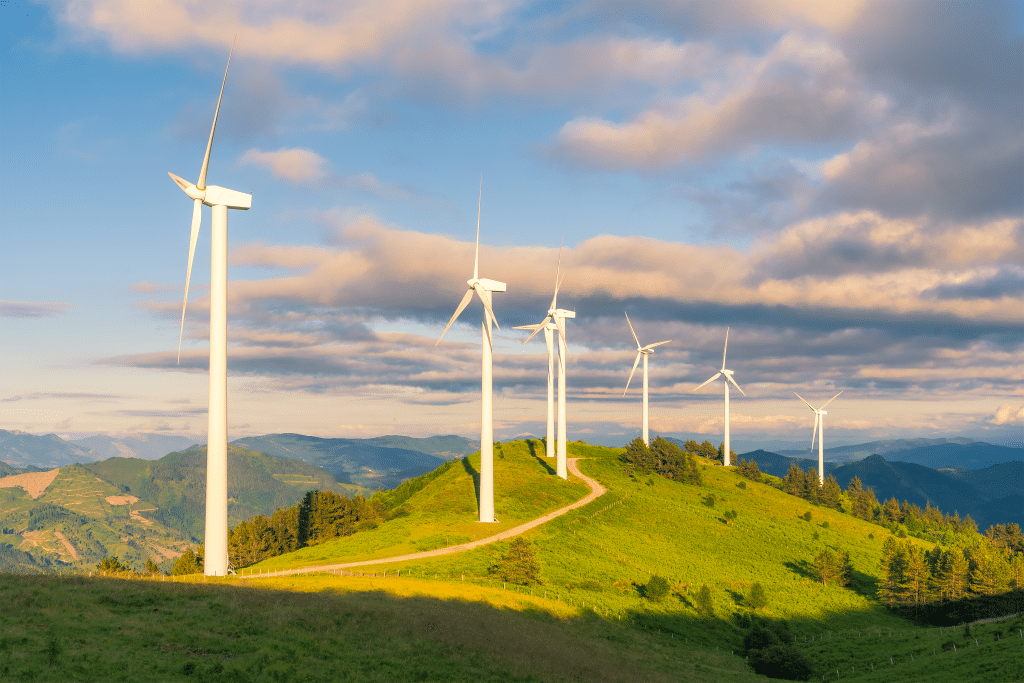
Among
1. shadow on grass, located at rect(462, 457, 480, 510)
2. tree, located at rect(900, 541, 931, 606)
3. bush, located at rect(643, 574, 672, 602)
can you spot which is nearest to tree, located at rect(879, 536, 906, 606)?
tree, located at rect(900, 541, 931, 606)

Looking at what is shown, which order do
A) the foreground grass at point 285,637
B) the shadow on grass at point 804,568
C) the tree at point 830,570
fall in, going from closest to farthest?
the foreground grass at point 285,637
the tree at point 830,570
the shadow on grass at point 804,568

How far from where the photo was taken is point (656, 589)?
8194cm

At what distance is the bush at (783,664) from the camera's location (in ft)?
209

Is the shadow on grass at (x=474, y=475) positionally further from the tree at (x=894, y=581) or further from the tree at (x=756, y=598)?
the tree at (x=894, y=581)

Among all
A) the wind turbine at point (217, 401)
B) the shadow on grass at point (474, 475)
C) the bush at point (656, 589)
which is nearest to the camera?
the wind turbine at point (217, 401)

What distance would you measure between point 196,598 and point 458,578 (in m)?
34.2

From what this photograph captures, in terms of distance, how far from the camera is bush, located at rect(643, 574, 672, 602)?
8175cm

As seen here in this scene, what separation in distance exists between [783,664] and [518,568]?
27.8m

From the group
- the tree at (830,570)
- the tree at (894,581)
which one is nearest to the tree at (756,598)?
the tree at (830,570)

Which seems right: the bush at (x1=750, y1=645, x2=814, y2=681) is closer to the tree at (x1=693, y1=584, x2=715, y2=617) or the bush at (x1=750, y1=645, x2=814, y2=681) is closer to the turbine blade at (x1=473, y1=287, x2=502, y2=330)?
the tree at (x1=693, y1=584, x2=715, y2=617)

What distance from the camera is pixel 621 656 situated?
5434 centimetres

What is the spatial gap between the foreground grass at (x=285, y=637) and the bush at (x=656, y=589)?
77.9 ft

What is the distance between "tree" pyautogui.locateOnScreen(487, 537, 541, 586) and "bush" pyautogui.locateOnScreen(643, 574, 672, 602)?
50.9 ft

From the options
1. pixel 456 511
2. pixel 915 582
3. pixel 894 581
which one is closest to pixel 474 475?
pixel 456 511
